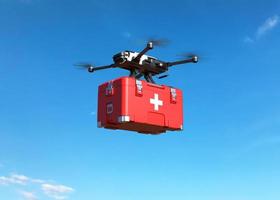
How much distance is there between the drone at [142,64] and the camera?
23.9m

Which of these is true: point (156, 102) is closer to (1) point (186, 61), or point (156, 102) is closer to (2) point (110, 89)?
(2) point (110, 89)

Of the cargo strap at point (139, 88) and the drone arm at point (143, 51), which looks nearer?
the drone arm at point (143, 51)

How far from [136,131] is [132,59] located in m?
4.18

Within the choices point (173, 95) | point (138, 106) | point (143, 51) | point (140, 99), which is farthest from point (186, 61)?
point (138, 106)

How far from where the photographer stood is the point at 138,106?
22922 mm

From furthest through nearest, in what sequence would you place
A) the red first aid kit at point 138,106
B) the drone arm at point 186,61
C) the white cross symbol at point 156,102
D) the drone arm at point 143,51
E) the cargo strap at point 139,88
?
the drone arm at point 186,61, the white cross symbol at point 156,102, the cargo strap at point 139,88, the red first aid kit at point 138,106, the drone arm at point 143,51

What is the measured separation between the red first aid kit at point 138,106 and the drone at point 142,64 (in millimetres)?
1153

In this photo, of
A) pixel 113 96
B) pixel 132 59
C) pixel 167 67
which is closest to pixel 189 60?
pixel 167 67

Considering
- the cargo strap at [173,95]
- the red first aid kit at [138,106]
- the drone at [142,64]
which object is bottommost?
the red first aid kit at [138,106]

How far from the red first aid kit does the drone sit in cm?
115

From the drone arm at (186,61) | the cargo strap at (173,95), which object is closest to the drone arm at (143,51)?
the drone arm at (186,61)

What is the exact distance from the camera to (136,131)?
1002 inches

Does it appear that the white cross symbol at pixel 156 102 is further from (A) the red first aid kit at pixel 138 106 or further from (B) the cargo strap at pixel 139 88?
(B) the cargo strap at pixel 139 88

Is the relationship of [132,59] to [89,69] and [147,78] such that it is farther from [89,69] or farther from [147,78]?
[89,69]
